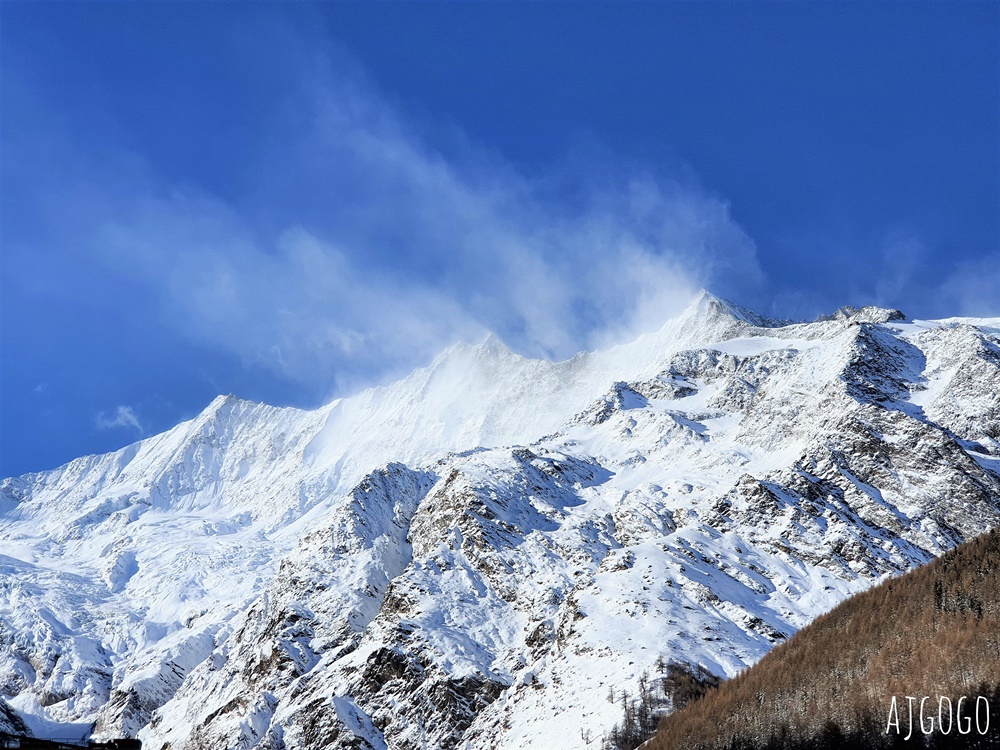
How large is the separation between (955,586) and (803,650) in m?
26.4

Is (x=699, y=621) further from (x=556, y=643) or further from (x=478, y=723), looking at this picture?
(x=478, y=723)

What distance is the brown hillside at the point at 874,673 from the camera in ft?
398

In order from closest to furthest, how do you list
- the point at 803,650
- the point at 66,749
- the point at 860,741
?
the point at 66,749
the point at 860,741
the point at 803,650

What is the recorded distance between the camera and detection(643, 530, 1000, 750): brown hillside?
121m

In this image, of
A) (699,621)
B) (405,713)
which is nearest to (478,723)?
(405,713)

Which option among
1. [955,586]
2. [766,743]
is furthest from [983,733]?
[955,586]

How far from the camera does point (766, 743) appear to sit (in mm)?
129375

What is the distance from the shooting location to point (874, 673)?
133 m

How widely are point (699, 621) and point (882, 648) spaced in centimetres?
5836

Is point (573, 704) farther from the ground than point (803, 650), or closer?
closer

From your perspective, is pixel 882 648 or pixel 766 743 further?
pixel 882 648

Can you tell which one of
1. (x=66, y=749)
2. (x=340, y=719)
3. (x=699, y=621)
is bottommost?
(x=66, y=749)

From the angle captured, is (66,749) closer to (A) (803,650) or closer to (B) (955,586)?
(A) (803,650)

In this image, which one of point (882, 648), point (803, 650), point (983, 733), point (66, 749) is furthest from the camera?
point (803, 650)
